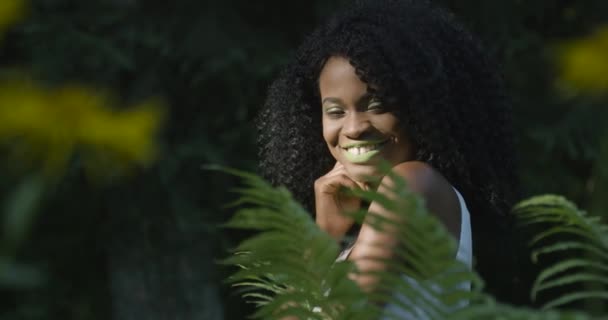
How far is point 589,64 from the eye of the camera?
0.72 m

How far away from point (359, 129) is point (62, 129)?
55.7 inches

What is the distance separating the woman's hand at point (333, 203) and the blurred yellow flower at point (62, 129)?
1470mm

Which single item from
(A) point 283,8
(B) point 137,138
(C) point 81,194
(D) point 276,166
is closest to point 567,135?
(A) point 283,8

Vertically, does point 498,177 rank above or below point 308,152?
below

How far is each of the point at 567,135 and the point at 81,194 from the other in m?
2.60

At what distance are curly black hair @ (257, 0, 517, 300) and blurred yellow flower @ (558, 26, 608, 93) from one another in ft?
4.00

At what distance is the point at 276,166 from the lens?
2.57 meters

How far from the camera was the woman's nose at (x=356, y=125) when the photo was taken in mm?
2000

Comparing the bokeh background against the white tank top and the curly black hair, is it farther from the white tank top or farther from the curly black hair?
the white tank top

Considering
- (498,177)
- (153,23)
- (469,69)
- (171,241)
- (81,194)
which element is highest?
(153,23)

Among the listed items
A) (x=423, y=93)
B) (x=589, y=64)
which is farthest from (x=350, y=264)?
(x=423, y=93)

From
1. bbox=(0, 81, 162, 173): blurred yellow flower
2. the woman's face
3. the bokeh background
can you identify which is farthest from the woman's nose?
the bokeh background

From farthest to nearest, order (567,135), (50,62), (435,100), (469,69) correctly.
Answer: (567,135) < (50,62) < (469,69) < (435,100)

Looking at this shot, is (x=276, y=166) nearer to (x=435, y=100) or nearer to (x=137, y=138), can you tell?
(x=435, y=100)
